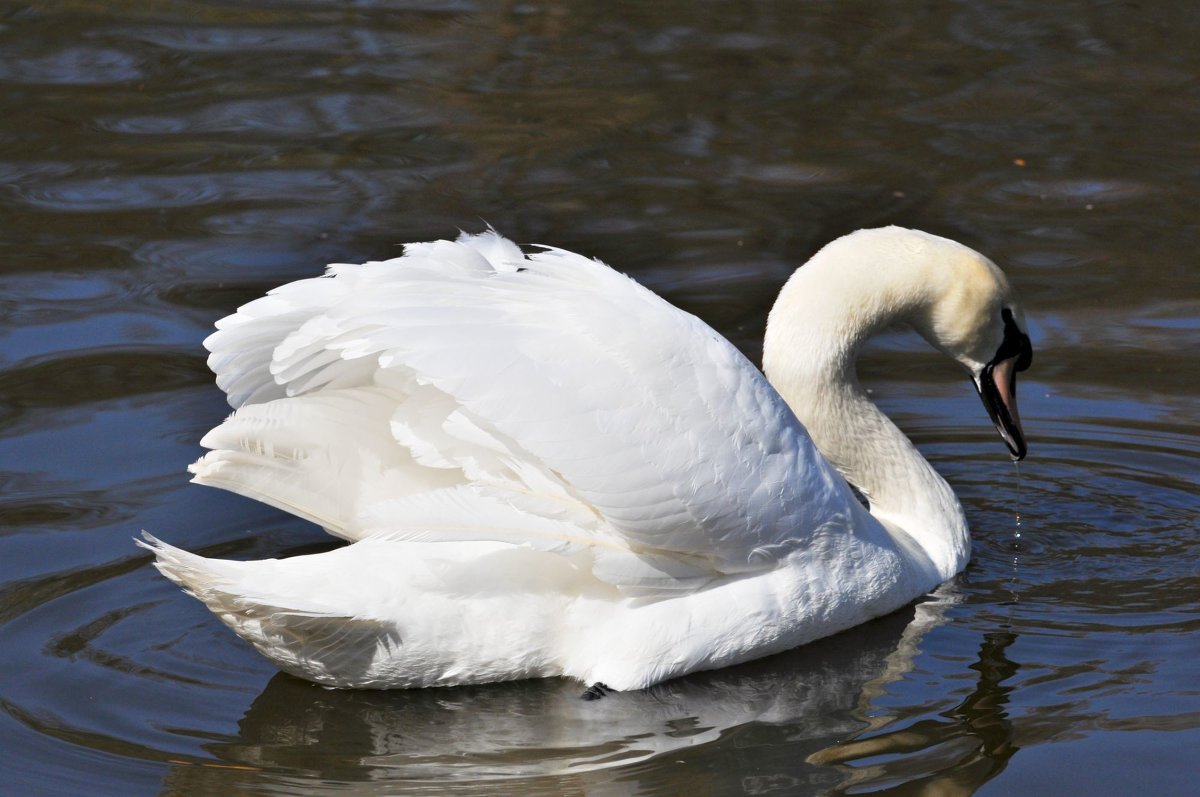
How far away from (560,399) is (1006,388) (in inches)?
75.6

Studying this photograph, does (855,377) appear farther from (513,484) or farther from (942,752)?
(942,752)

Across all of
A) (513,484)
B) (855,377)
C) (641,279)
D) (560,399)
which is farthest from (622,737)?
(641,279)

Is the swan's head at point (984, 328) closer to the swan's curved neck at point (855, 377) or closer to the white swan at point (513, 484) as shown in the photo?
the swan's curved neck at point (855, 377)

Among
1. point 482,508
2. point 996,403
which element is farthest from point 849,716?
point 996,403

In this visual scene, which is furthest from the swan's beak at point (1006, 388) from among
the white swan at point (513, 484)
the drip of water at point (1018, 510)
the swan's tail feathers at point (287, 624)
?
the swan's tail feathers at point (287, 624)

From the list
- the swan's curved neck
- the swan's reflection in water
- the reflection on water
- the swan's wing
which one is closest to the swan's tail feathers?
the swan's reflection in water

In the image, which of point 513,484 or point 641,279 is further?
point 641,279

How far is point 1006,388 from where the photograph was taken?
6332 millimetres

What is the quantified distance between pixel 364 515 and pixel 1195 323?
13.3 feet

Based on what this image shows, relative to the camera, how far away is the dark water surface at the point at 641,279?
16.5ft

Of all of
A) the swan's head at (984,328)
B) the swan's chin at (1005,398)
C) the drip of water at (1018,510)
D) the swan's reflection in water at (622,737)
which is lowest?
the drip of water at (1018,510)

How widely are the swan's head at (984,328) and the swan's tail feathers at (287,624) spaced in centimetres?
209

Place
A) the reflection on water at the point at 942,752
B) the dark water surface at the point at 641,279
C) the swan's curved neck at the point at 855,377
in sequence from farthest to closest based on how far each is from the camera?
the swan's curved neck at the point at 855,377
the dark water surface at the point at 641,279
the reflection on water at the point at 942,752

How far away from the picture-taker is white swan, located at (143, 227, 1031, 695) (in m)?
5.07
